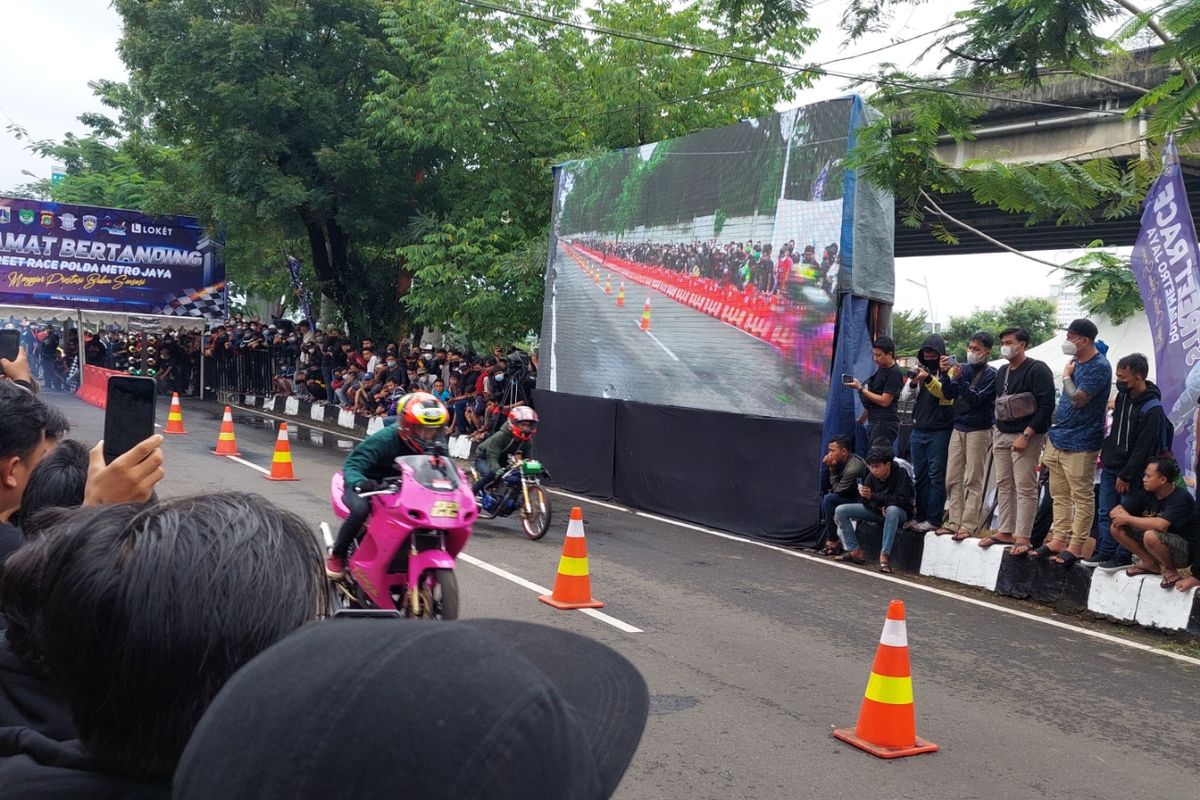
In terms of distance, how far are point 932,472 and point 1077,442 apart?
5.67ft

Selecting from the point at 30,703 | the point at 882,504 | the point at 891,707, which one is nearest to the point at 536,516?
the point at 882,504

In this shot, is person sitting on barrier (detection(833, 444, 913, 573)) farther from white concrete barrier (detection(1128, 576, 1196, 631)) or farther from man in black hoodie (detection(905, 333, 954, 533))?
white concrete barrier (detection(1128, 576, 1196, 631))

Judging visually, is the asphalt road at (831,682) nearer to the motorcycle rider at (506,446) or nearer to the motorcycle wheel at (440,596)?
the motorcycle rider at (506,446)

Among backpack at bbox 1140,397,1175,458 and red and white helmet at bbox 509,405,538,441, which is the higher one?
backpack at bbox 1140,397,1175,458

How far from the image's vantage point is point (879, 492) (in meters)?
10.7

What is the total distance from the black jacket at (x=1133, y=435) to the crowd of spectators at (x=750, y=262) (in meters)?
4.18

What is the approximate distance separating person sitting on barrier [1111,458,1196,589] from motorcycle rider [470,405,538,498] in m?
5.93

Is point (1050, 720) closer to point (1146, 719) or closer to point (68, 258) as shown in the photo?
point (1146, 719)

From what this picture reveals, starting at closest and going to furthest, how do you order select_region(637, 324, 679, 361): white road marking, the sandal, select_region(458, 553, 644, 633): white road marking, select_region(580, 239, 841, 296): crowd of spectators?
select_region(458, 553, 644, 633): white road marking → the sandal → select_region(580, 239, 841, 296): crowd of spectators → select_region(637, 324, 679, 361): white road marking

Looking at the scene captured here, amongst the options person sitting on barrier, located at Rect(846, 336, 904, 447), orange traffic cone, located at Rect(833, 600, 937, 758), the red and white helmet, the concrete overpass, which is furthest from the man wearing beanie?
the concrete overpass

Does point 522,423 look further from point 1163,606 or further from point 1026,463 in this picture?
point 1163,606

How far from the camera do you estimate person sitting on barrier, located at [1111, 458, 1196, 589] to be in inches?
324

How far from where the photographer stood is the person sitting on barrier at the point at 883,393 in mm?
11219

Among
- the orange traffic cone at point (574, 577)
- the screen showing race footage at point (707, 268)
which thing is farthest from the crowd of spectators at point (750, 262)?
the orange traffic cone at point (574, 577)
